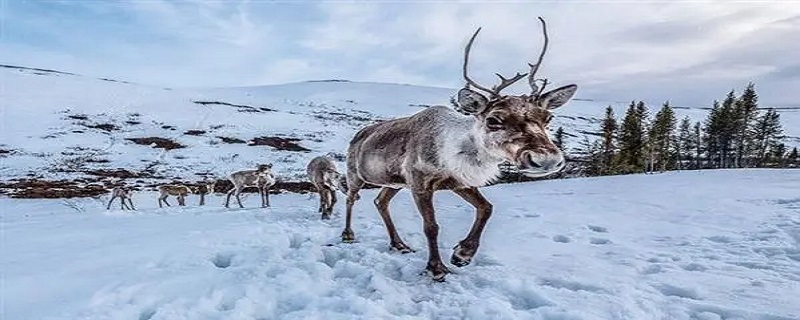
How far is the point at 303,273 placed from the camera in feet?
17.2

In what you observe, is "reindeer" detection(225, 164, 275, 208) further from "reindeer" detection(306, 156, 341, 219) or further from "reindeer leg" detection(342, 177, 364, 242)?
"reindeer leg" detection(342, 177, 364, 242)

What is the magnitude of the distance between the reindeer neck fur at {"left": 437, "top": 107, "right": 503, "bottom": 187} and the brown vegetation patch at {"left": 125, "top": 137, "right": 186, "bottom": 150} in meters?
53.8

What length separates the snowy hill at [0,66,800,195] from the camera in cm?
4366

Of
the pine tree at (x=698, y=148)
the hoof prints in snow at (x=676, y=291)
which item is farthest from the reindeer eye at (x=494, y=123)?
the pine tree at (x=698, y=148)

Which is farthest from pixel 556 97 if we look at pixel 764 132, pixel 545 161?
pixel 764 132

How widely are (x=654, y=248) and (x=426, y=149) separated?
3331mm

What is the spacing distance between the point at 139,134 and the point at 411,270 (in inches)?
2460

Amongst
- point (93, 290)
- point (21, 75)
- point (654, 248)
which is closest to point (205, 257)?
point (93, 290)

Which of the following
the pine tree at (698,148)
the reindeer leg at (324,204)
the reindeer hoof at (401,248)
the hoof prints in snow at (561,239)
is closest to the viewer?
the reindeer hoof at (401,248)

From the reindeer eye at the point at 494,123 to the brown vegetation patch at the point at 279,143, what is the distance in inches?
2080

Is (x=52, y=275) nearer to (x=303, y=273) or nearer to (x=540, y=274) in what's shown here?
(x=303, y=273)

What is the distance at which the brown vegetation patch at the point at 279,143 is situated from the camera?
2232 inches

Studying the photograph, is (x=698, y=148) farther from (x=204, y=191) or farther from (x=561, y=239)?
(x=561, y=239)

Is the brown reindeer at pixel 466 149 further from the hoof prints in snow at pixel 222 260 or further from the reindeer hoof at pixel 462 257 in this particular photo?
the hoof prints in snow at pixel 222 260
